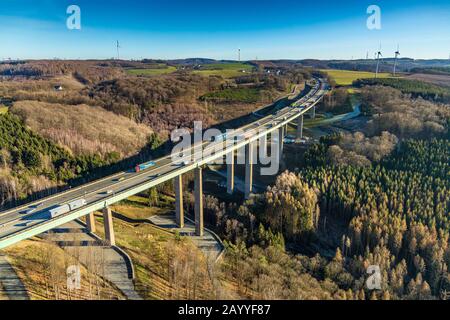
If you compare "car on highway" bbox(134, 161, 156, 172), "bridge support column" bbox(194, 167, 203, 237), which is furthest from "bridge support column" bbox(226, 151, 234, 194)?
"car on highway" bbox(134, 161, 156, 172)

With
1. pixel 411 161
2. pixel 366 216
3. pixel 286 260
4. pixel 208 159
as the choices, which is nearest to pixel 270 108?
pixel 411 161

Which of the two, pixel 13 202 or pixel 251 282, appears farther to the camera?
pixel 13 202

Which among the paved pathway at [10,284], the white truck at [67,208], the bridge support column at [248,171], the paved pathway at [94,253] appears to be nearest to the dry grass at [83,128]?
the paved pathway at [94,253]

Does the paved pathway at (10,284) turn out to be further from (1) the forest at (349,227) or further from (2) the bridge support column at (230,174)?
(2) the bridge support column at (230,174)

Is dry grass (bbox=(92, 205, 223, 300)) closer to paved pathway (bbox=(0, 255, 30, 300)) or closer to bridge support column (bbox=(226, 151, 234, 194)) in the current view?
paved pathway (bbox=(0, 255, 30, 300))

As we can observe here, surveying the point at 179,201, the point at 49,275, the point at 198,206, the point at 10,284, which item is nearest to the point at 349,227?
the point at 198,206

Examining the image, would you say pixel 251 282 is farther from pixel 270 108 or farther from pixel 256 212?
pixel 270 108
